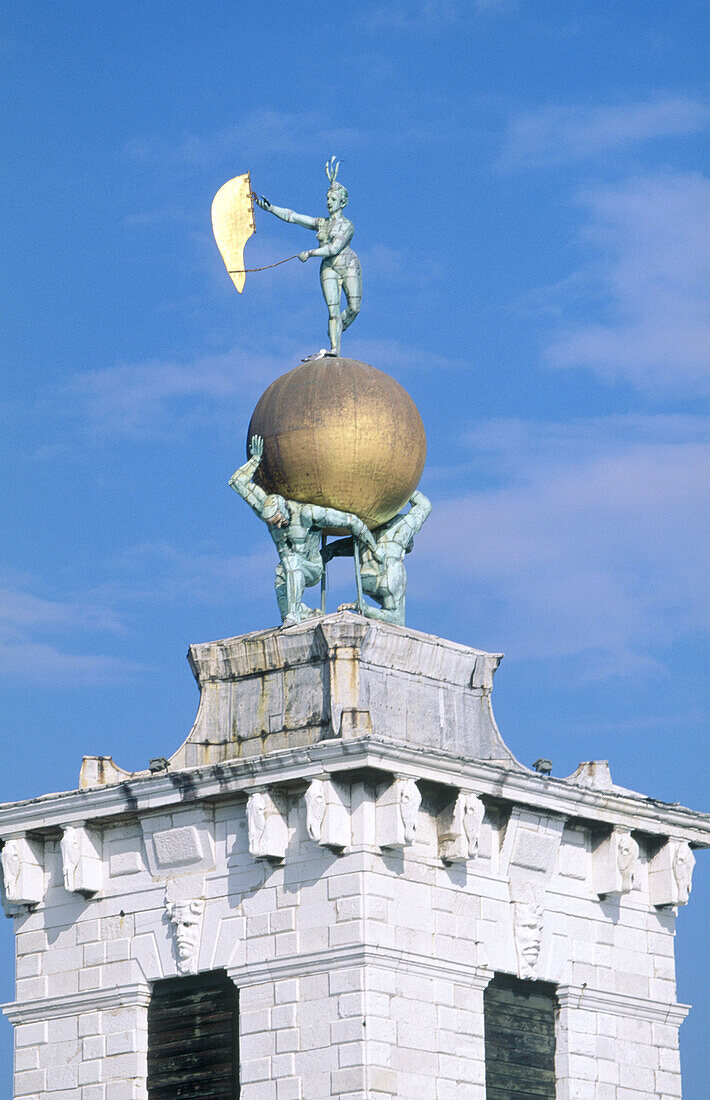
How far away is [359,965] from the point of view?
3103 centimetres

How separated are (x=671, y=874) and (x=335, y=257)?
35.4 feet

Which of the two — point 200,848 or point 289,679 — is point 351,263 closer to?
point 289,679

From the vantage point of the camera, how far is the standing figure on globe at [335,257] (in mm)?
36812

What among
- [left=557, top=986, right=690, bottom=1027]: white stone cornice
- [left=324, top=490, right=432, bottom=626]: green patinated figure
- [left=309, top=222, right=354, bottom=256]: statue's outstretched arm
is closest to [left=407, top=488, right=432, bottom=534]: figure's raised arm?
[left=324, top=490, right=432, bottom=626]: green patinated figure

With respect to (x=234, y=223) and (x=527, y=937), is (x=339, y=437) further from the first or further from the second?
(x=527, y=937)

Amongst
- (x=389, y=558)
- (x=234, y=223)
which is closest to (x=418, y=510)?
(x=389, y=558)

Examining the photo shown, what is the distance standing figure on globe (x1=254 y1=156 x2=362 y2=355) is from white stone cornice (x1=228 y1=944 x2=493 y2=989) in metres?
9.86

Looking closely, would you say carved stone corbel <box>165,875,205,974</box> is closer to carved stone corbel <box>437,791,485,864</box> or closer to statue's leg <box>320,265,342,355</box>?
carved stone corbel <box>437,791,485,864</box>

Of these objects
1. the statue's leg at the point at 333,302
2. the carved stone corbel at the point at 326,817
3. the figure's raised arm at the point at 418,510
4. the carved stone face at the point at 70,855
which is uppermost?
the statue's leg at the point at 333,302

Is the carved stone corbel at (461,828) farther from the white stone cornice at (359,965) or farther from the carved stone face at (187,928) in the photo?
the carved stone face at (187,928)

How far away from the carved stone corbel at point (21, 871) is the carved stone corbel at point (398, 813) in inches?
240

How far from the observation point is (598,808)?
34656 mm

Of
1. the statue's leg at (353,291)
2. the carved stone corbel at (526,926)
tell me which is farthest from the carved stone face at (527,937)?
the statue's leg at (353,291)

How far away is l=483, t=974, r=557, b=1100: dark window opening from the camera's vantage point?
33031 millimetres
